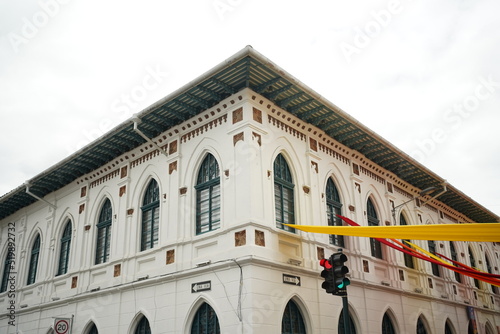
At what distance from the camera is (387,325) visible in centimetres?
1683

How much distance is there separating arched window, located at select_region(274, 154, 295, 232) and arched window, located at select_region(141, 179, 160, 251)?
13.9 ft

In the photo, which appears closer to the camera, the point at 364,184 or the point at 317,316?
the point at 317,316

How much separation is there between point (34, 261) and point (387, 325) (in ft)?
49.5

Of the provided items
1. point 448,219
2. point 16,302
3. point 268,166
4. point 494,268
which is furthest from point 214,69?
point 494,268

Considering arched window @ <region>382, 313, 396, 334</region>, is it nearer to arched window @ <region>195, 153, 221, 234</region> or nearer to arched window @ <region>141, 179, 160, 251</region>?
arched window @ <region>195, 153, 221, 234</region>

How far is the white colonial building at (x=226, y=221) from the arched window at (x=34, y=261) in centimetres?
9

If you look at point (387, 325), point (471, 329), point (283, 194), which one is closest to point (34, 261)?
point (283, 194)

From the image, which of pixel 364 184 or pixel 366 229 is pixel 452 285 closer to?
pixel 364 184

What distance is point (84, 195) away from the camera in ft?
63.1

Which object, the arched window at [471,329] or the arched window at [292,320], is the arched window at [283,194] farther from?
the arched window at [471,329]

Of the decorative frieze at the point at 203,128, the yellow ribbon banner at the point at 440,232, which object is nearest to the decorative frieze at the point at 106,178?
the decorative frieze at the point at 203,128

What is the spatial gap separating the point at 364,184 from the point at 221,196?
703 cm

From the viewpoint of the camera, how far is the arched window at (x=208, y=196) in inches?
546

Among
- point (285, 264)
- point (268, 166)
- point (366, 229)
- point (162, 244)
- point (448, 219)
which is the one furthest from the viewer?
point (448, 219)
